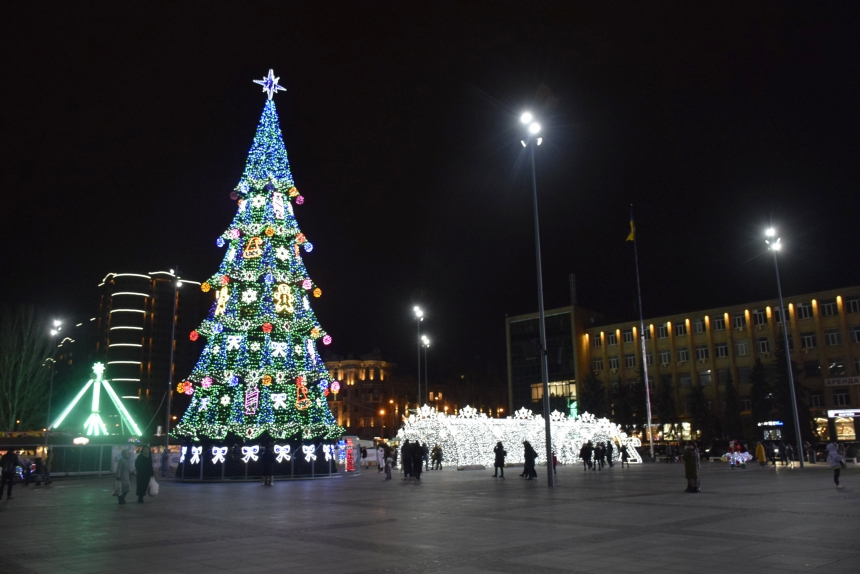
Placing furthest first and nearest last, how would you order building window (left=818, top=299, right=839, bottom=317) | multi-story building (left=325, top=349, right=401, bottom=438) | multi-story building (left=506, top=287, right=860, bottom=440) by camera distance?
multi-story building (left=325, top=349, right=401, bottom=438)
building window (left=818, top=299, right=839, bottom=317)
multi-story building (left=506, top=287, right=860, bottom=440)

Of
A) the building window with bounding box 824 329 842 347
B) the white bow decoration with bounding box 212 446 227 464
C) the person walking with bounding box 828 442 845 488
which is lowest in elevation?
the person walking with bounding box 828 442 845 488

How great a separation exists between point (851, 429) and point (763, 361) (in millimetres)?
11294

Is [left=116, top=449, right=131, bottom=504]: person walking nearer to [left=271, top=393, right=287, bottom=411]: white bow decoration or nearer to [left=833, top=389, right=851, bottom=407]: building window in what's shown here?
[left=271, top=393, right=287, bottom=411]: white bow decoration

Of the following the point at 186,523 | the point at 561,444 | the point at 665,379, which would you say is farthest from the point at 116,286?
the point at 186,523

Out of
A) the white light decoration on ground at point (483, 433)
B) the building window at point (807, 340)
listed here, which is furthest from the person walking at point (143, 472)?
the building window at point (807, 340)

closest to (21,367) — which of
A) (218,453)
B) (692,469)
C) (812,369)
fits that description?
(218,453)

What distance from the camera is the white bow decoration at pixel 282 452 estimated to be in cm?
2934

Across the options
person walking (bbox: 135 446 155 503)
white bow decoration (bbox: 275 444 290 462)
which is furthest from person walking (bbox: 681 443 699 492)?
white bow decoration (bbox: 275 444 290 462)

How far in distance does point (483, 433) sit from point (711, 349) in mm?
46584

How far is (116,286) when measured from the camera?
493ft

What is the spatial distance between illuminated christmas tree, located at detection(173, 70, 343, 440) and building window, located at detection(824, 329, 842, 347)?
58.4 meters

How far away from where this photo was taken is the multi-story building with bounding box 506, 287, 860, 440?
68188 mm

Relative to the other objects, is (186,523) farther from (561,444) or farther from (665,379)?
(665,379)

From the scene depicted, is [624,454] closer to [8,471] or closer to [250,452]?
[250,452]
